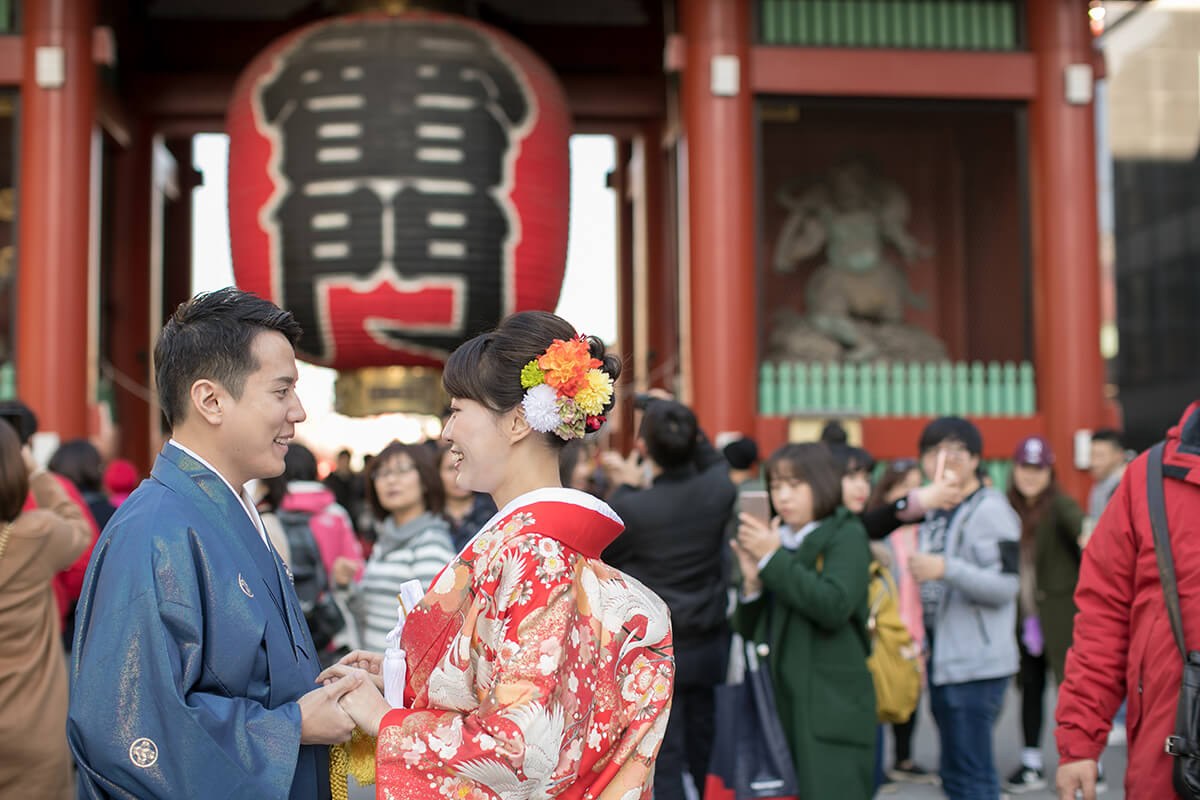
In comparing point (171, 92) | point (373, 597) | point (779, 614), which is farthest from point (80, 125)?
point (779, 614)

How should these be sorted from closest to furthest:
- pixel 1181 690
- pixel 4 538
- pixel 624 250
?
pixel 1181 690, pixel 4 538, pixel 624 250

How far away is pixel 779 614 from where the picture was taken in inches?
130

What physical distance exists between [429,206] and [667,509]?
16.1ft

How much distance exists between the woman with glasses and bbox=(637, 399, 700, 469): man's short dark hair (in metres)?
0.70

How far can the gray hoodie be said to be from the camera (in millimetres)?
3818

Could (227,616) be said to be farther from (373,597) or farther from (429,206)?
(429,206)

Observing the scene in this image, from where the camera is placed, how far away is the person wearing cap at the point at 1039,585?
481 centimetres

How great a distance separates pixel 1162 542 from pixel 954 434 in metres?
1.79

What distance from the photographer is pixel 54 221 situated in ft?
28.0

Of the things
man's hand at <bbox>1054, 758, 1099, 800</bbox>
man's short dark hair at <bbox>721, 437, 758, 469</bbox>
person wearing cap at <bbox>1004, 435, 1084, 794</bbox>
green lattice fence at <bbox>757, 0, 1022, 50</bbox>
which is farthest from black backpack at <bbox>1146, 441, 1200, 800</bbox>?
green lattice fence at <bbox>757, 0, 1022, 50</bbox>

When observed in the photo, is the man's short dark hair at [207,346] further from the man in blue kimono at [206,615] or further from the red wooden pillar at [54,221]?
the red wooden pillar at [54,221]

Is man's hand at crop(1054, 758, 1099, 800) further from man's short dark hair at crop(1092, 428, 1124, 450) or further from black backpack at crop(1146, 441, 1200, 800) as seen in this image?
man's short dark hair at crop(1092, 428, 1124, 450)

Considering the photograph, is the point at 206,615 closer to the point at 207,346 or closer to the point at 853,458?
the point at 207,346

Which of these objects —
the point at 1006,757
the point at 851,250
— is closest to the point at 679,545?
the point at 1006,757
